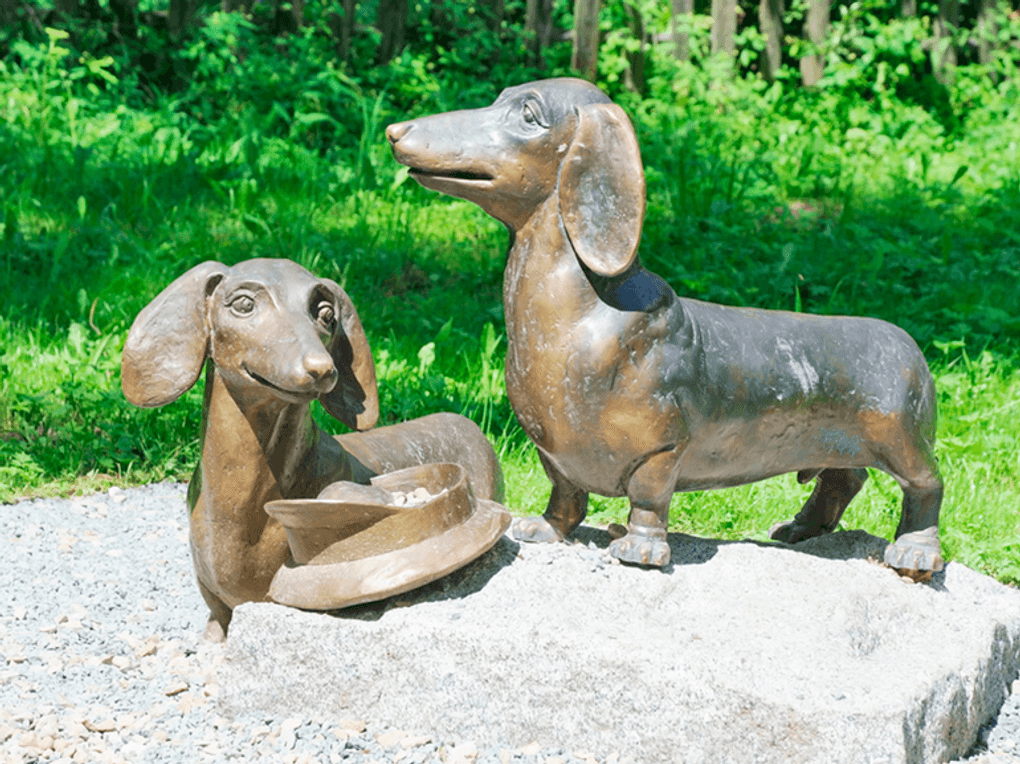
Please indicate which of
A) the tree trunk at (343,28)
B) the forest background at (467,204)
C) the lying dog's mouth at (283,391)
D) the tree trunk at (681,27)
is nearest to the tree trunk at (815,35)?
the forest background at (467,204)

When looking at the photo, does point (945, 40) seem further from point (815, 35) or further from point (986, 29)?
point (815, 35)

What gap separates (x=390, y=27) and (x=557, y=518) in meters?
6.72

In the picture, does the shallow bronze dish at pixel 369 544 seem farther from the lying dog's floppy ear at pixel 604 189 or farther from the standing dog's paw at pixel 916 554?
the standing dog's paw at pixel 916 554

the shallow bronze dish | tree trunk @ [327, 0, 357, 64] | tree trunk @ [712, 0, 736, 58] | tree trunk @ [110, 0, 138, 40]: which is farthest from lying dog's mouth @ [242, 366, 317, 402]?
tree trunk @ [712, 0, 736, 58]

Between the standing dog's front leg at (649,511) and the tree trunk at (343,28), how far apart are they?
670cm

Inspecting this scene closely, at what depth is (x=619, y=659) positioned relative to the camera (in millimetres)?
2762

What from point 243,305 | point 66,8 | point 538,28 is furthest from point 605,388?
point 66,8

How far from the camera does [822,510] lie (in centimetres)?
376

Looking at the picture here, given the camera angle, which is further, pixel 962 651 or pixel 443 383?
pixel 443 383

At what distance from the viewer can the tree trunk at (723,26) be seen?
29.8 ft

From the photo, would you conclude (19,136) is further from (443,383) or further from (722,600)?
(722,600)

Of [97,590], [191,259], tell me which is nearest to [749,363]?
[97,590]

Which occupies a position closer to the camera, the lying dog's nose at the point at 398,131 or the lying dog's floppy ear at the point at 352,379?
the lying dog's nose at the point at 398,131

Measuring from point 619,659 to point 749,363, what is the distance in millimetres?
859
